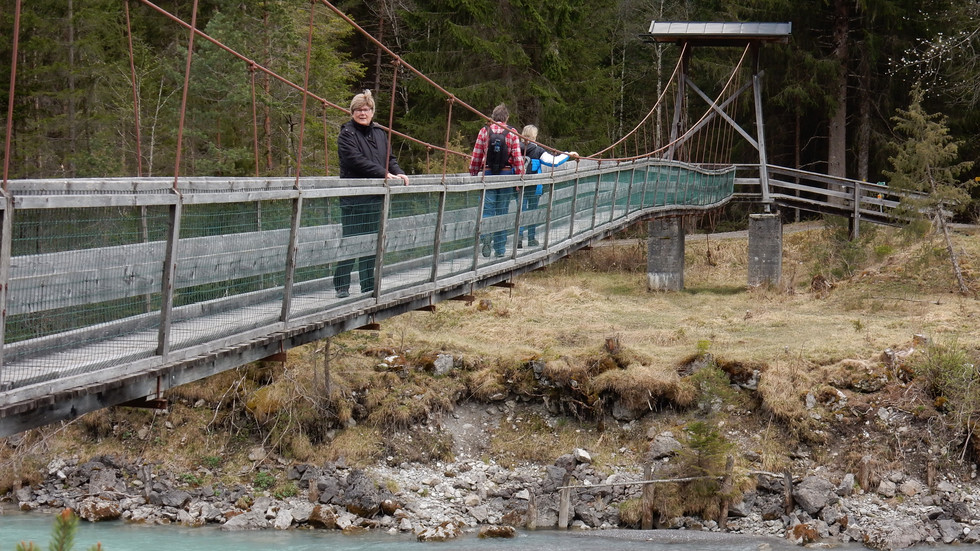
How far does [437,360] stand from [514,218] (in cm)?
422

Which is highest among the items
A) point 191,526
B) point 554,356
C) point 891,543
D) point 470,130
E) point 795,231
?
point 470,130

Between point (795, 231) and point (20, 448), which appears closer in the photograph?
point (20, 448)

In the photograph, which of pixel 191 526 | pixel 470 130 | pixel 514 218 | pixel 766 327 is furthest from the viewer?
pixel 470 130

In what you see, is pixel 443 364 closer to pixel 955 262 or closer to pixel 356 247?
pixel 356 247

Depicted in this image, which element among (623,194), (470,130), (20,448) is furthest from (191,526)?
(470,130)

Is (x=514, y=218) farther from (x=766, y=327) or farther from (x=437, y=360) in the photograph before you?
(x=766, y=327)

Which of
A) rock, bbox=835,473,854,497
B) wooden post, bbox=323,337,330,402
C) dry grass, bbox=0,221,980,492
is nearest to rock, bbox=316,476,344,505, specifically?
dry grass, bbox=0,221,980,492

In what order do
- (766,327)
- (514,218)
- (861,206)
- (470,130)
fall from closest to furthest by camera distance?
(514,218) < (766,327) < (861,206) < (470,130)

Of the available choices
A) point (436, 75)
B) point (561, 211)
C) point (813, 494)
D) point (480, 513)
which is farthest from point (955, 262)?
point (436, 75)

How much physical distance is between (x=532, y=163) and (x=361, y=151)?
3.92 meters

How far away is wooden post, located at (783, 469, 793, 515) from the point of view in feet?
33.5

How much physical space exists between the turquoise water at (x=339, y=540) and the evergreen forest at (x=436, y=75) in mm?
5511

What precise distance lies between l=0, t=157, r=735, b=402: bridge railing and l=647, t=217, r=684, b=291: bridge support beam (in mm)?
9827

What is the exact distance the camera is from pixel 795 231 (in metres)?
21.5
